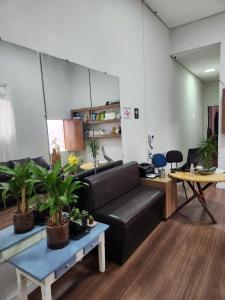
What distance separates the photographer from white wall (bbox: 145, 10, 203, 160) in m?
4.12

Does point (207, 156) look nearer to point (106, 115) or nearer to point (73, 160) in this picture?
point (106, 115)

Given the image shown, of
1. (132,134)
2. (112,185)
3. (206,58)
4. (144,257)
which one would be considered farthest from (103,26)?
(206,58)

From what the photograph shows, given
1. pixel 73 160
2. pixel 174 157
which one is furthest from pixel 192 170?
pixel 73 160

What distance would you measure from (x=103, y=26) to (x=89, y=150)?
1.77 meters

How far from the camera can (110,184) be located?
267 cm

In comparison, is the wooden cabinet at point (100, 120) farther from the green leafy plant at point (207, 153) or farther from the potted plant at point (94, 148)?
the green leafy plant at point (207, 153)

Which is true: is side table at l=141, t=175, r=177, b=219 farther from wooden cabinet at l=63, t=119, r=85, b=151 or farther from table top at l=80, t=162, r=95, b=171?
wooden cabinet at l=63, t=119, r=85, b=151

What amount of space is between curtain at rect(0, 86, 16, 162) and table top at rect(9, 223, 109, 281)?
2.59ft

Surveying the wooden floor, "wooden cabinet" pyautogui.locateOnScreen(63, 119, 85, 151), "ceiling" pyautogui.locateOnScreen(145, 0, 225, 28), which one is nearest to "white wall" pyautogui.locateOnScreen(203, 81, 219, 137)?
"ceiling" pyautogui.locateOnScreen(145, 0, 225, 28)

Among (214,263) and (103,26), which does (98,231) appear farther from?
(103,26)

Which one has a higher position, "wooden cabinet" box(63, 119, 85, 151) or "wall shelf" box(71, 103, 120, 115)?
"wall shelf" box(71, 103, 120, 115)

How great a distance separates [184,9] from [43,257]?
4.84m

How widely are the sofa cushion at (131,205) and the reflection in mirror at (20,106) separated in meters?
0.96

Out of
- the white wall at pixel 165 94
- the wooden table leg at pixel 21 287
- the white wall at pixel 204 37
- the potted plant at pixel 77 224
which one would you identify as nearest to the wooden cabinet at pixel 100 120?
the white wall at pixel 165 94
